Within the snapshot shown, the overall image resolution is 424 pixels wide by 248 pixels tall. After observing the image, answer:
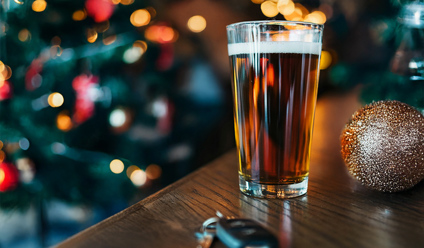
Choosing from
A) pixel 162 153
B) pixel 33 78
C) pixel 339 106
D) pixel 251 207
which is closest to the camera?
pixel 251 207

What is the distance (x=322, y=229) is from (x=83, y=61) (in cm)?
155

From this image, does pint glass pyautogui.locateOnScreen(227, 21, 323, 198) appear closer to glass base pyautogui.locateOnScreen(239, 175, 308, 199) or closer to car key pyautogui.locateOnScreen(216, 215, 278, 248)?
glass base pyautogui.locateOnScreen(239, 175, 308, 199)

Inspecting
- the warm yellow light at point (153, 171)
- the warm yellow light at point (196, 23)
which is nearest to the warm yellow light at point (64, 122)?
the warm yellow light at point (153, 171)

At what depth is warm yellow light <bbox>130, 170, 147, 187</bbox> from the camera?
1929 millimetres

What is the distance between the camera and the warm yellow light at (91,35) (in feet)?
5.69

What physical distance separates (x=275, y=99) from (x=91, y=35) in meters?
1.45

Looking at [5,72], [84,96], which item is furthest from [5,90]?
A: [84,96]

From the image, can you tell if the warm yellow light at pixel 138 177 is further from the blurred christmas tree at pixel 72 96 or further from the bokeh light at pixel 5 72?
the bokeh light at pixel 5 72

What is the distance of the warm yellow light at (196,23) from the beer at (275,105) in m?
1.82

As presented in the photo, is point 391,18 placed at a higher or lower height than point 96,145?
higher

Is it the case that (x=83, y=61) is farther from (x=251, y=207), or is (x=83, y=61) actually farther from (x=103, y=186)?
(x=251, y=207)

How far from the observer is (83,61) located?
173 centimetres

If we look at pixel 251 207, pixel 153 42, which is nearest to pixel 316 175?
pixel 251 207

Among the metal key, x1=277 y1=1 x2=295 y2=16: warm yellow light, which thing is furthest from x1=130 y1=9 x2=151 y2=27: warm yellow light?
the metal key
